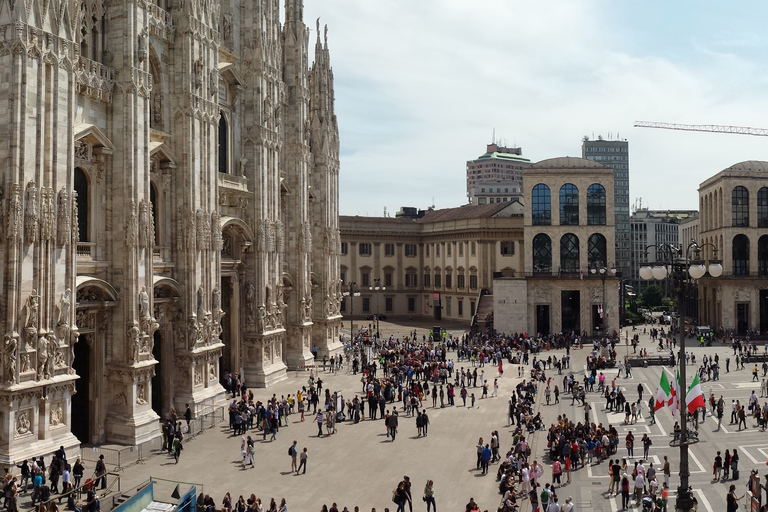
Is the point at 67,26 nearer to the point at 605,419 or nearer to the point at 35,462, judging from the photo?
the point at 35,462

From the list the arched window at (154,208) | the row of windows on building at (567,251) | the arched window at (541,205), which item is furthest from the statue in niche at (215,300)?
the arched window at (541,205)

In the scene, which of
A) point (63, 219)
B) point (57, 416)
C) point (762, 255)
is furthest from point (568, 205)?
point (57, 416)

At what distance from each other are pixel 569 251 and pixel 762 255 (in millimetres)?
20702

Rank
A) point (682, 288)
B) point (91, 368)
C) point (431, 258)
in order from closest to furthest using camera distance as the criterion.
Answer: point (682, 288), point (91, 368), point (431, 258)

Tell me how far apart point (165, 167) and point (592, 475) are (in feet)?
74.2

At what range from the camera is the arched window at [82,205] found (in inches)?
1111

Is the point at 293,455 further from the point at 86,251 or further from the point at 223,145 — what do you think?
the point at 223,145

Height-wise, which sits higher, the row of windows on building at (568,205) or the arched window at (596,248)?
the row of windows on building at (568,205)

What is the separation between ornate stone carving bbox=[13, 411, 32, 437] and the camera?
23.6m

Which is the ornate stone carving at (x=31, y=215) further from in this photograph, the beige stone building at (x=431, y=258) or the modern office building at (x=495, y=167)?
the modern office building at (x=495, y=167)

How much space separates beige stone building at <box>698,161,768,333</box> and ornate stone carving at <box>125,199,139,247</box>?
198 feet

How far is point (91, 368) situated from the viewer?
28.6m

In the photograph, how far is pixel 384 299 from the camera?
8712 centimetres

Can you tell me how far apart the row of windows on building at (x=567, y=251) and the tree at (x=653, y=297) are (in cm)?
5197
